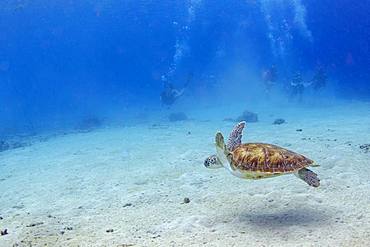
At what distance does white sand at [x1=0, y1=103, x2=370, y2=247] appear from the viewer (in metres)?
5.16

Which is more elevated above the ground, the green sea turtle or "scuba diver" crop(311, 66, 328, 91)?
"scuba diver" crop(311, 66, 328, 91)

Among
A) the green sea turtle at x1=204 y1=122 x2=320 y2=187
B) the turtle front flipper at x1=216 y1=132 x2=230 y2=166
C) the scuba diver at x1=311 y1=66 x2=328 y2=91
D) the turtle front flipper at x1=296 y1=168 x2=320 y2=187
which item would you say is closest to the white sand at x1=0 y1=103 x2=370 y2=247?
the turtle front flipper at x1=296 y1=168 x2=320 y2=187

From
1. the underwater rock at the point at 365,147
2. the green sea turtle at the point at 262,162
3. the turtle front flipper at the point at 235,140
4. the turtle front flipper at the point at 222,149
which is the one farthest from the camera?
the underwater rock at the point at 365,147

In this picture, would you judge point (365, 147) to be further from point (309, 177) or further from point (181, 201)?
point (181, 201)

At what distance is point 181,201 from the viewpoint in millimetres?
6773

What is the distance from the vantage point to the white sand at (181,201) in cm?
516

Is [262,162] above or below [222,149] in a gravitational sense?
below

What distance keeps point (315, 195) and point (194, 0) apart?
85517 millimetres

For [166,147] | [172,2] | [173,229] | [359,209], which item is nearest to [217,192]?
[173,229]

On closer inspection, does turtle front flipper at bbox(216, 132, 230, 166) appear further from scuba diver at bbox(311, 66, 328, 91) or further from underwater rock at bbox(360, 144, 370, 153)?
scuba diver at bbox(311, 66, 328, 91)

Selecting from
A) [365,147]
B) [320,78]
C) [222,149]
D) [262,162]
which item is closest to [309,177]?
[262,162]

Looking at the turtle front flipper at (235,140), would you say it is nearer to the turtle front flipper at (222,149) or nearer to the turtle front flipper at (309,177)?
the turtle front flipper at (222,149)

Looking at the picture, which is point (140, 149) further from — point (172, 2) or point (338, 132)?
point (172, 2)

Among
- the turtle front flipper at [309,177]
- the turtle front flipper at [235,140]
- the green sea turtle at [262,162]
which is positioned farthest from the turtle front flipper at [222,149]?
the turtle front flipper at [309,177]
